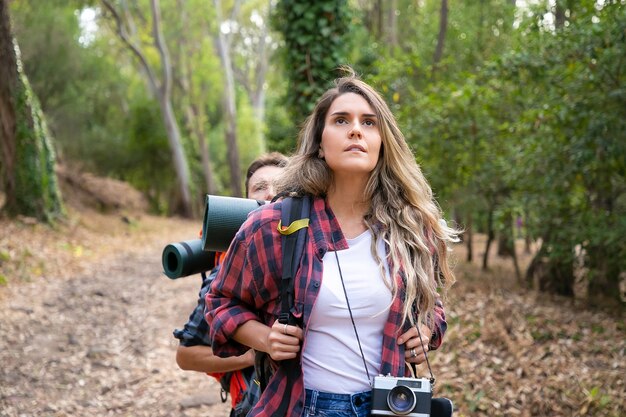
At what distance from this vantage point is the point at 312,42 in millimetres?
8125

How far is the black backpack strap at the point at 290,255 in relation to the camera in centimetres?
187

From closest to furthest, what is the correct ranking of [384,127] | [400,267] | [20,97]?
[400,267] → [384,127] → [20,97]

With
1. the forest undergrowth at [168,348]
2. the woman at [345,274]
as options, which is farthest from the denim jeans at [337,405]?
the forest undergrowth at [168,348]

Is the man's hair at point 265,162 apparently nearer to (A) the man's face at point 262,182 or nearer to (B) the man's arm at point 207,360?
(A) the man's face at point 262,182

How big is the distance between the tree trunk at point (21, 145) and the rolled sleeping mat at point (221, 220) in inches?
422

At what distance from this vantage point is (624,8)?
484 centimetres

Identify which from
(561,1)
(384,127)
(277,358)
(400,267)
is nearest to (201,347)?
(277,358)

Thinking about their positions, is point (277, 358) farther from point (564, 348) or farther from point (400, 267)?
point (564, 348)

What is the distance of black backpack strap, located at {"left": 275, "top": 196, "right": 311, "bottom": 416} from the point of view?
1874mm

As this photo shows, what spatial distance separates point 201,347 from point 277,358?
0.91m

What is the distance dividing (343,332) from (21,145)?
1178 centimetres

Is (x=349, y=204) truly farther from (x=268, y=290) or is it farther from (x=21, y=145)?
(x=21, y=145)

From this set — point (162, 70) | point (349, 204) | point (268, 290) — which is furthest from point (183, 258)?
point (162, 70)

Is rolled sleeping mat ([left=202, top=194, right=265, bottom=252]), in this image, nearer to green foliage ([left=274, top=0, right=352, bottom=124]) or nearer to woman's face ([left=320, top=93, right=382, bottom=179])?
woman's face ([left=320, top=93, right=382, bottom=179])
